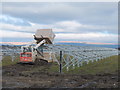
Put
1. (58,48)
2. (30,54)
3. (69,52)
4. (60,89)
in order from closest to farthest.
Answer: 1. (60,89)
2. (69,52)
3. (58,48)
4. (30,54)

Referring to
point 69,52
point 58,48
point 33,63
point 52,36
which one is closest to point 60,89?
point 69,52

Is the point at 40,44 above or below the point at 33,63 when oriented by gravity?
above

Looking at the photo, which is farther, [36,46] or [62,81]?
[36,46]

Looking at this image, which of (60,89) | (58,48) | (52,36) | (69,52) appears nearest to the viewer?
(60,89)

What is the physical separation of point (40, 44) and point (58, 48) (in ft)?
14.0

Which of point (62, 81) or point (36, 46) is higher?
point (36, 46)

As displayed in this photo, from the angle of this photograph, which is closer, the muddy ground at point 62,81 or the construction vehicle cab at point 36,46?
the muddy ground at point 62,81

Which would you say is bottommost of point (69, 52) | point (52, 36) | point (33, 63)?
point (33, 63)

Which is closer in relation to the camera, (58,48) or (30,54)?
(58,48)

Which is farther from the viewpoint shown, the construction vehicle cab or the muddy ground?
the construction vehicle cab

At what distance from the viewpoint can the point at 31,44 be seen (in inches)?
1029

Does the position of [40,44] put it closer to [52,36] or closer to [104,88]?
[52,36]

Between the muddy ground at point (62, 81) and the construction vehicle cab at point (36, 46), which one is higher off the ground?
the construction vehicle cab at point (36, 46)

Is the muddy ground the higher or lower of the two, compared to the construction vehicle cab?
lower
